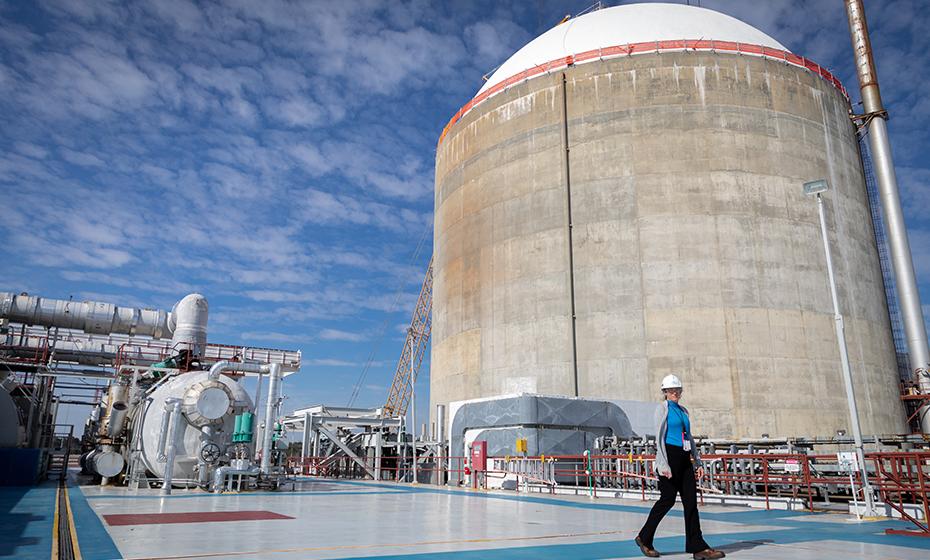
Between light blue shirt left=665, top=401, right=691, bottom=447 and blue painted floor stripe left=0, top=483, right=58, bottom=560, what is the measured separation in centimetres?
682

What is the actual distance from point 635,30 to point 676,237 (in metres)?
13.2

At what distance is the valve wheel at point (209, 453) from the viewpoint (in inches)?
772

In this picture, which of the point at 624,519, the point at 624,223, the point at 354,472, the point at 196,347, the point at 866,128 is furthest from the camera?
the point at 866,128

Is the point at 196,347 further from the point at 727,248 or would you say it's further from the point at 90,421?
the point at 727,248

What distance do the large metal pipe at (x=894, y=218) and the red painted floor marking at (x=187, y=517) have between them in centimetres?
3681

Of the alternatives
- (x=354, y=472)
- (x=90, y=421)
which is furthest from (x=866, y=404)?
(x=90, y=421)

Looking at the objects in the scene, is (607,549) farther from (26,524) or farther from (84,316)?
(84,316)

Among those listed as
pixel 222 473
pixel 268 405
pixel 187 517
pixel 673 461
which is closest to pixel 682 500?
pixel 673 461

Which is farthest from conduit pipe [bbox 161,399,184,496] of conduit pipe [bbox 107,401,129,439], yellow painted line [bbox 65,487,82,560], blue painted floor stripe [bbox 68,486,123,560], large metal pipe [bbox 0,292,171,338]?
large metal pipe [bbox 0,292,171,338]

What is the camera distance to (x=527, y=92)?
126 ft

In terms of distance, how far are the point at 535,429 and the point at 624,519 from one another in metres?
13.3

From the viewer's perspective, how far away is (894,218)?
3838 cm

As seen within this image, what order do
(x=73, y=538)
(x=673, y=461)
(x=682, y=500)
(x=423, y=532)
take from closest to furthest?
1. (x=682, y=500)
2. (x=673, y=461)
3. (x=73, y=538)
4. (x=423, y=532)

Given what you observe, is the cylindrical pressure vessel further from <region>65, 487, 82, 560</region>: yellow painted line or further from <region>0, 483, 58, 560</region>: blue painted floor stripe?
<region>65, 487, 82, 560</region>: yellow painted line
